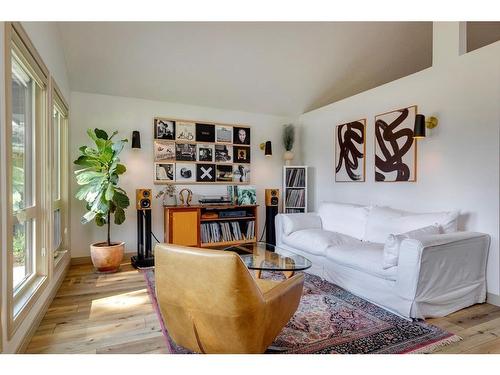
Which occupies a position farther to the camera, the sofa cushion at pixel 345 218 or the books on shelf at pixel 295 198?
the books on shelf at pixel 295 198

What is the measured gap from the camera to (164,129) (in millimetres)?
4336

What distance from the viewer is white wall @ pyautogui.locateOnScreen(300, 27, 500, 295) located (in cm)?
265

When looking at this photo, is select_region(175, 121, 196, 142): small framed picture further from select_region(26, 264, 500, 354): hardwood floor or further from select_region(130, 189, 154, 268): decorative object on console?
select_region(26, 264, 500, 354): hardwood floor

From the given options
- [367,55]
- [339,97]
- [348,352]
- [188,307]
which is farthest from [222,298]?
[339,97]

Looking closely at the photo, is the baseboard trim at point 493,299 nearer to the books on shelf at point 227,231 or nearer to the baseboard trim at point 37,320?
the books on shelf at point 227,231

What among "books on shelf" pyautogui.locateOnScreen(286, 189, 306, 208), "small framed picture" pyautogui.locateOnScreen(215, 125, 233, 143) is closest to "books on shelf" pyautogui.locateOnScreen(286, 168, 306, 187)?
"books on shelf" pyautogui.locateOnScreen(286, 189, 306, 208)

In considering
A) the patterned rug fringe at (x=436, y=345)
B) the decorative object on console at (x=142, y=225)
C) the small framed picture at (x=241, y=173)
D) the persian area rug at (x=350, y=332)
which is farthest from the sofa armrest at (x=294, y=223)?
the patterned rug fringe at (x=436, y=345)

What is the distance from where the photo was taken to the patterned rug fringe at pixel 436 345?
Answer: 6.15 feet

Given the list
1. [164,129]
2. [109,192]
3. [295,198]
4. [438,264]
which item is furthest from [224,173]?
[438,264]

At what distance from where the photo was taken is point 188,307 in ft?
5.17

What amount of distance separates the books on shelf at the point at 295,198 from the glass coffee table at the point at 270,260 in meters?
1.74

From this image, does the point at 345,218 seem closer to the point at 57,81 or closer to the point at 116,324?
the point at 116,324
